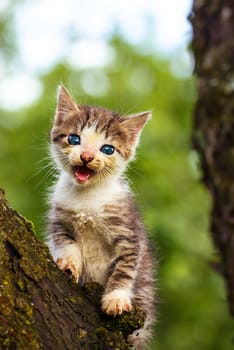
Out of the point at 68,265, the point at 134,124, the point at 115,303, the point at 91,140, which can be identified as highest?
the point at 134,124

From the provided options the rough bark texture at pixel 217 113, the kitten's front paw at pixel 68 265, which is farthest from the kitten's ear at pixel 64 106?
the rough bark texture at pixel 217 113

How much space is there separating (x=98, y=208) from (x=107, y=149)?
1.68ft

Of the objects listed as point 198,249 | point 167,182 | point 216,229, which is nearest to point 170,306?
point 198,249

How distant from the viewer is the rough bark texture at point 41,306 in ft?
15.4

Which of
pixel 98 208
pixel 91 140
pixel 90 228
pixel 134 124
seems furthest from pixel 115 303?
pixel 134 124

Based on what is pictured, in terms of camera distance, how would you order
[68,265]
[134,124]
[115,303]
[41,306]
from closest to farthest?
[41,306]
[115,303]
[68,265]
[134,124]

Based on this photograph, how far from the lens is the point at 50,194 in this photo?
22.6 ft

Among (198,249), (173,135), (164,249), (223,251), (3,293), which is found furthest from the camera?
(173,135)

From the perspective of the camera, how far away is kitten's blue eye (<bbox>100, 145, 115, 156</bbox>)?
21.3 ft

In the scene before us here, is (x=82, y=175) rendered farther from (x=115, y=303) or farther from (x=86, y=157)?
(x=115, y=303)

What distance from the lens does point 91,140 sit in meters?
6.40

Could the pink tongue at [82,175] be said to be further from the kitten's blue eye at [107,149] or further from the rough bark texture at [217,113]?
the rough bark texture at [217,113]

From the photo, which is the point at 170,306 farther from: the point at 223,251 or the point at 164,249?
the point at 223,251

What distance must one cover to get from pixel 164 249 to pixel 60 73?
6.33m
